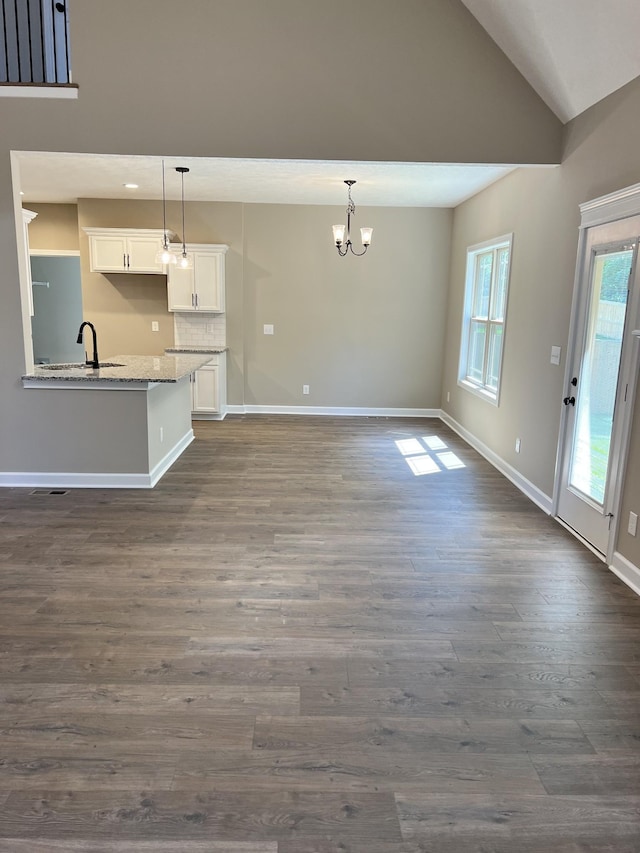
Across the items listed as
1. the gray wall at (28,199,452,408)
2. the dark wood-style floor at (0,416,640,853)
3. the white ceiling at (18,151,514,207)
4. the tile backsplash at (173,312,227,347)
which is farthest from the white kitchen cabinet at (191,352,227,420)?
the dark wood-style floor at (0,416,640,853)

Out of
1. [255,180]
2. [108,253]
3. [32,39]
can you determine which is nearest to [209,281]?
[108,253]

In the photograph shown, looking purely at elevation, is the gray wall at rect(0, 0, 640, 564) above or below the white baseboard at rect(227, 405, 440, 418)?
above

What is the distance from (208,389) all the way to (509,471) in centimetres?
392

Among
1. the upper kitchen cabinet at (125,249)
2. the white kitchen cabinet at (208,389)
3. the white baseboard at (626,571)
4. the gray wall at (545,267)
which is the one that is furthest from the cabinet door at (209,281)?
the white baseboard at (626,571)

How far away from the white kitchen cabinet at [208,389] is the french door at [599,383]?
4.50m

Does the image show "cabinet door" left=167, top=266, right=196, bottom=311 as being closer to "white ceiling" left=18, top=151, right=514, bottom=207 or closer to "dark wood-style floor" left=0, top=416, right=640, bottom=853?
"white ceiling" left=18, top=151, right=514, bottom=207

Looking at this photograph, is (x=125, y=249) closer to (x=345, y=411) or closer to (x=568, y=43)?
(x=345, y=411)

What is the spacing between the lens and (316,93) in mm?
4027

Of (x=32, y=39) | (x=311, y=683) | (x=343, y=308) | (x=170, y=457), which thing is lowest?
(x=311, y=683)

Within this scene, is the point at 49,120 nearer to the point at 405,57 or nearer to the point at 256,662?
the point at 405,57

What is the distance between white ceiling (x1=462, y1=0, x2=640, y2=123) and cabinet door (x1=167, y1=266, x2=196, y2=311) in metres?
4.38

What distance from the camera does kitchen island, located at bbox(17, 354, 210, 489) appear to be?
14.8 ft

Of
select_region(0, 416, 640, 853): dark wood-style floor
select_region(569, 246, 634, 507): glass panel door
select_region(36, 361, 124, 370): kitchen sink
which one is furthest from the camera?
select_region(36, 361, 124, 370): kitchen sink

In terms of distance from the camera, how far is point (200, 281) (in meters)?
7.18
